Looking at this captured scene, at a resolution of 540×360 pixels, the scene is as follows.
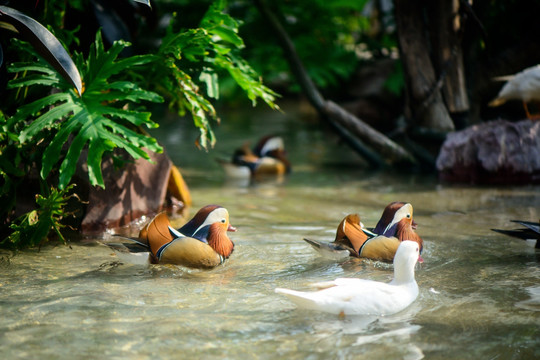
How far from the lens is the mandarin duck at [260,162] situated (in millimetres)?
9219

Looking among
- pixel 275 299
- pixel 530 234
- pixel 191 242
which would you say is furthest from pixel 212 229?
pixel 530 234

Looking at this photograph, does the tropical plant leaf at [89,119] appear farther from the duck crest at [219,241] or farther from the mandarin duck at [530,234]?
the mandarin duck at [530,234]

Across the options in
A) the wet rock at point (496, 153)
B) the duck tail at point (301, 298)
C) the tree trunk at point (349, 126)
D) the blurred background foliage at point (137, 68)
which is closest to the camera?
the duck tail at point (301, 298)

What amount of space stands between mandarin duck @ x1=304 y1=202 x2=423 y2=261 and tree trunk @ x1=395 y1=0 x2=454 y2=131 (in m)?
4.58

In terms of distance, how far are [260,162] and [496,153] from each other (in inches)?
128

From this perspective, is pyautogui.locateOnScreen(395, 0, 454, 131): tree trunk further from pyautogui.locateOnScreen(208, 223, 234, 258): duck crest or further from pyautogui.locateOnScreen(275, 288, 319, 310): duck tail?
pyautogui.locateOnScreen(275, 288, 319, 310): duck tail

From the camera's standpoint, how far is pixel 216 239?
15.0 feet

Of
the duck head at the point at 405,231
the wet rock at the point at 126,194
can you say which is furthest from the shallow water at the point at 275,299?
the wet rock at the point at 126,194

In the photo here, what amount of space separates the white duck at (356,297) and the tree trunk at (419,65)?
5.62 m

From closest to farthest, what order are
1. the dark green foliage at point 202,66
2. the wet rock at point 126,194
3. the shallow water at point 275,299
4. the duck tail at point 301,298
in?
the shallow water at point 275,299
the duck tail at point 301,298
the dark green foliage at point 202,66
the wet rock at point 126,194

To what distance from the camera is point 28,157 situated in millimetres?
5148

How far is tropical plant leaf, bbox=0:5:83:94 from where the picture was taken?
13.9ft

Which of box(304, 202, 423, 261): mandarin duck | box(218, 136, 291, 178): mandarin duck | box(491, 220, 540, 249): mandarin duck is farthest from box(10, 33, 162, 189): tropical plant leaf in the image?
box(218, 136, 291, 178): mandarin duck

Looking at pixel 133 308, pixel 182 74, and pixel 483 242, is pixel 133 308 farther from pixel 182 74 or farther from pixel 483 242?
pixel 483 242
